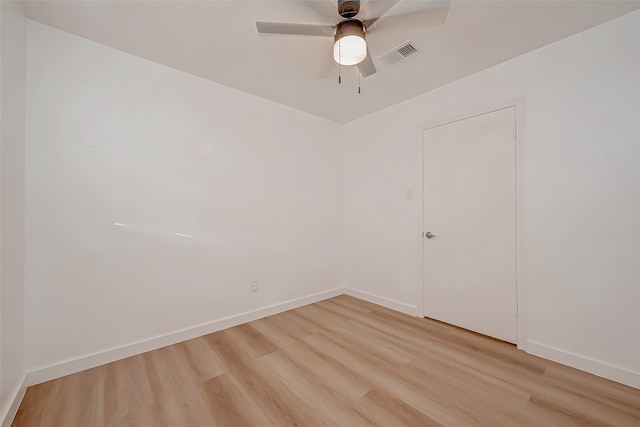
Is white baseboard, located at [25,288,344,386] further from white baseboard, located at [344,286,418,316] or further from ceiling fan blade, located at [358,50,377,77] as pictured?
ceiling fan blade, located at [358,50,377,77]

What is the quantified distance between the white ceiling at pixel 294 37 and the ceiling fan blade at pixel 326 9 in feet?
0.74

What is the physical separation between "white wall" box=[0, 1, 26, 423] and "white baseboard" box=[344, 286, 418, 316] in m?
3.05

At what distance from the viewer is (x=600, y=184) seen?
5.86ft

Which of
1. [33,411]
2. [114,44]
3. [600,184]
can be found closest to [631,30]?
[600,184]

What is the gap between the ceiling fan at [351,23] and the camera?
1436 millimetres

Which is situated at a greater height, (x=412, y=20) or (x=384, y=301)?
(x=412, y=20)

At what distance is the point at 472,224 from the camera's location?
2.43 m

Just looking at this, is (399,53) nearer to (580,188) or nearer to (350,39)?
(350,39)

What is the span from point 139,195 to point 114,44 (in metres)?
1.18

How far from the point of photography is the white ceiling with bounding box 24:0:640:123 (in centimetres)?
162

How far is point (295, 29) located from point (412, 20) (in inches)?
27.2

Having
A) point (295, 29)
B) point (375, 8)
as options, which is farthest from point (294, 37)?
point (375, 8)

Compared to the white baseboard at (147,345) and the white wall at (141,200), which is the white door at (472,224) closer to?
the white wall at (141,200)

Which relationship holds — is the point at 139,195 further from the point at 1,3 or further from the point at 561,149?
the point at 561,149
